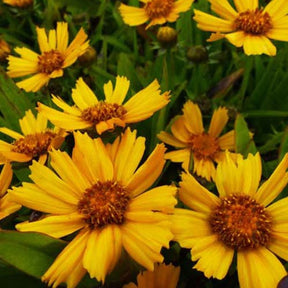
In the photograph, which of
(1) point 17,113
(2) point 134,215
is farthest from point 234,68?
(2) point 134,215

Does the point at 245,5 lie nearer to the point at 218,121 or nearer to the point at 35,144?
the point at 218,121

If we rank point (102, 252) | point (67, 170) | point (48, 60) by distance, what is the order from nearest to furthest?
point (102, 252) < point (67, 170) < point (48, 60)

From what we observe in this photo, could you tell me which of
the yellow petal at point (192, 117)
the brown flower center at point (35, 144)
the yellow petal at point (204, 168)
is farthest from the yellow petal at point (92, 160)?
the yellow petal at point (192, 117)

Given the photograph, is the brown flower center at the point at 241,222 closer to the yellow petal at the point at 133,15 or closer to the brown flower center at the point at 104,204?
the brown flower center at the point at 104,204

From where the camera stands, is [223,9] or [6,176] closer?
[6,176]

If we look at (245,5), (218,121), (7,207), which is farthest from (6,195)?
(245,5)

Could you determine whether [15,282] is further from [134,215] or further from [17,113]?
[17,113]

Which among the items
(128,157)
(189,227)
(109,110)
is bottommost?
(189,227)

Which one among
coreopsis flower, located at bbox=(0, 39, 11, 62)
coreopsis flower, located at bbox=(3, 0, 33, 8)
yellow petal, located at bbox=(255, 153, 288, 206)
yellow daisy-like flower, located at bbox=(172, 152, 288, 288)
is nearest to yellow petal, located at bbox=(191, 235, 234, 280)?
yellow daisy-like flower, located at bbox=(172, 152, 288, 288)
